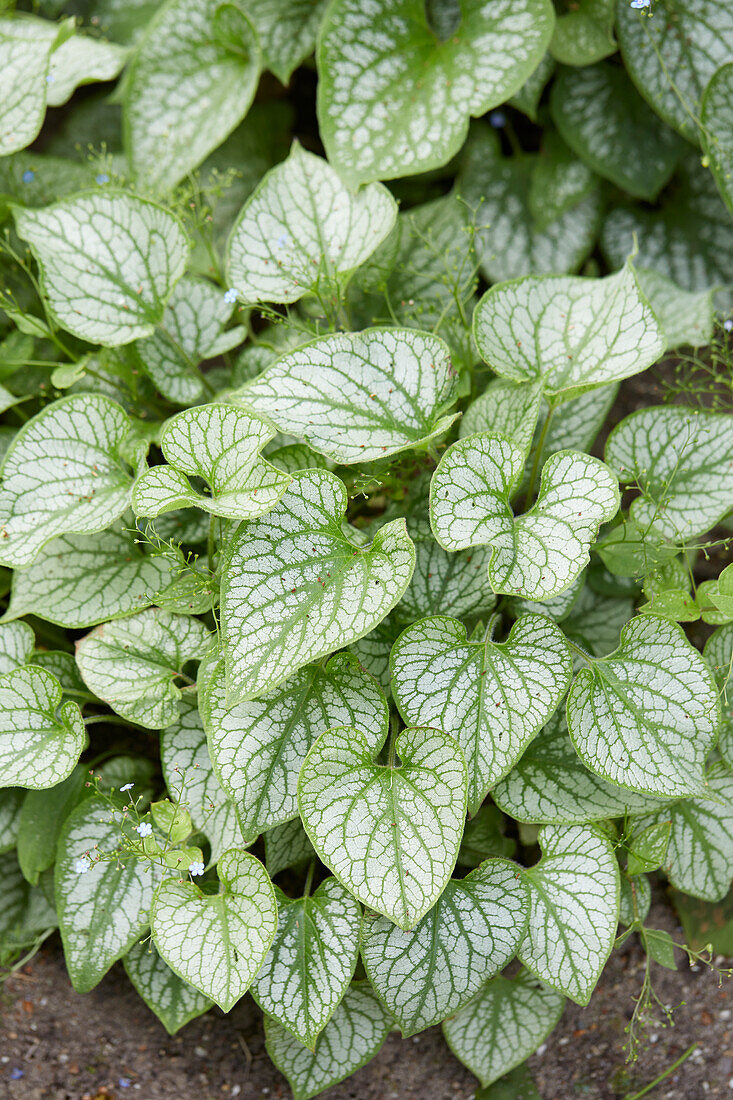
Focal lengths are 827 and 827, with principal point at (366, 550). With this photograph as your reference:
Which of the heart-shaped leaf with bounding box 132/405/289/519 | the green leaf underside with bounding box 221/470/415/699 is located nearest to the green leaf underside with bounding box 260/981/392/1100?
the green leaf underside with bounding box 221/470/415/699

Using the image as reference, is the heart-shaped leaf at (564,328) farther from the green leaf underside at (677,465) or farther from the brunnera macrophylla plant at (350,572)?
the green leaf underside at (677,465)

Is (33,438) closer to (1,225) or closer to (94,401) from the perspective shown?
(94,401)

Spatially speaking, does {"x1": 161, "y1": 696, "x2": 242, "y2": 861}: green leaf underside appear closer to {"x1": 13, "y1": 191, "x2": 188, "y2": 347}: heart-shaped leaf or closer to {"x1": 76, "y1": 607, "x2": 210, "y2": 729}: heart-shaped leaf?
{"x1": 76, "y1": 607, "x2": 210, "y2": 729}: heart-shaped leaf

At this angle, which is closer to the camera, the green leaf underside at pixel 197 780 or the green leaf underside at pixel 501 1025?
the green leaf underside at pixel 197 780

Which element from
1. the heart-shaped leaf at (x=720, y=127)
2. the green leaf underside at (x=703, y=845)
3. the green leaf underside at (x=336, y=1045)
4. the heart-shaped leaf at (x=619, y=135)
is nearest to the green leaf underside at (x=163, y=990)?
the green leaf underside at (x=336, y=1045)

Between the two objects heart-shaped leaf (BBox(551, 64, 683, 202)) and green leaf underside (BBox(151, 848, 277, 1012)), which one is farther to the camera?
heart-shaped leaf (BBox(551, 64, 683, 202))

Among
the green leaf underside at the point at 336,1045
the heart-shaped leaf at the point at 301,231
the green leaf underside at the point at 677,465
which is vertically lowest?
the green leaf underside at the point at 336,1045

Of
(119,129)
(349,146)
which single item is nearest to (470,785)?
(349,146)
